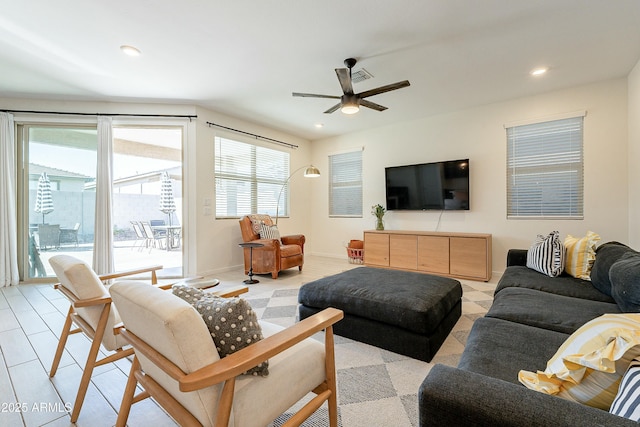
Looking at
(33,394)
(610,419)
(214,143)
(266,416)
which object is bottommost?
(33,394)

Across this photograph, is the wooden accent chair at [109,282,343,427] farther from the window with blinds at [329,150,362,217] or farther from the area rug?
the window with blinds at [329,150,362,217]

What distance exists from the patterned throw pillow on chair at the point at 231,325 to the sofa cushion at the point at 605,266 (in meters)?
2.36

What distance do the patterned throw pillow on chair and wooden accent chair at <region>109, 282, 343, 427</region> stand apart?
0.04 metres

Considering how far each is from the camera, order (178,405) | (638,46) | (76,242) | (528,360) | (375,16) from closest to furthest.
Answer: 1. (178,405)
2. (528,360)
3. (375,16)
4. (638,46)
5. (76,242)

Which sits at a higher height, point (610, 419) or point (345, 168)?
point (345, 168)

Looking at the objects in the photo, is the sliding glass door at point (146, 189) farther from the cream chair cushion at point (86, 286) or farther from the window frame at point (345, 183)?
the window frame at point (345, 183)

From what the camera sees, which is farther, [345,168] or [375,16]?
[345,168]

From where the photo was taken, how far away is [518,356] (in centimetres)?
114

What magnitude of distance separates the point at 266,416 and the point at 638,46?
4.48m

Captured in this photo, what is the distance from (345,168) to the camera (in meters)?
5.86

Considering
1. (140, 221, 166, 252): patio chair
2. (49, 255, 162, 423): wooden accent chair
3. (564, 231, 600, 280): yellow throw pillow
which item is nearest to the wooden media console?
(564, 231, 600, 280): yellow throw pillow

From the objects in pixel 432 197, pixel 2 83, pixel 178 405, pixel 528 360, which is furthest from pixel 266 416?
pixel 2 83

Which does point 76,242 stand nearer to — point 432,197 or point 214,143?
point 214,143

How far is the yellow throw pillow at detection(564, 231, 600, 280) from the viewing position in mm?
2361
